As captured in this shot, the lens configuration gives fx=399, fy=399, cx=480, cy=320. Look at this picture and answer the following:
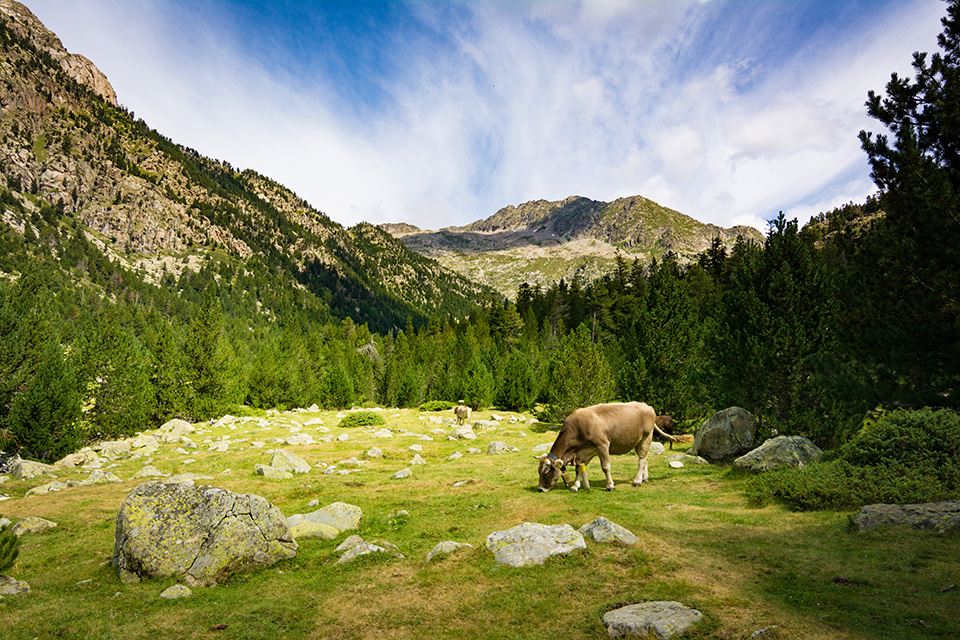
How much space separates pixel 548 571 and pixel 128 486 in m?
19.0

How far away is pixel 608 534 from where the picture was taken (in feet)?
30.7

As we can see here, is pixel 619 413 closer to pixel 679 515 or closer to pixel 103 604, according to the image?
pixel 679 515

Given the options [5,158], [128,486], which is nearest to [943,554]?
[128,486]

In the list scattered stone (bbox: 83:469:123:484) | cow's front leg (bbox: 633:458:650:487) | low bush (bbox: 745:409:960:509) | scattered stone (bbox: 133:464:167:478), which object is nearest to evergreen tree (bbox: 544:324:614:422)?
cow's front leg (bbox: 633:458:650:487)

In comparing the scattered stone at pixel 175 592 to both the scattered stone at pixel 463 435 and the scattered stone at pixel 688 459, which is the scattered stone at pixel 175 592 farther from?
the scattered stone at pixel 463 435

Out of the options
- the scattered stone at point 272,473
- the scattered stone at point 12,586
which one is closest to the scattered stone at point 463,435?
the scattered stone at point 272,473

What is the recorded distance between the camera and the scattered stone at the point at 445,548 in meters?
9.31

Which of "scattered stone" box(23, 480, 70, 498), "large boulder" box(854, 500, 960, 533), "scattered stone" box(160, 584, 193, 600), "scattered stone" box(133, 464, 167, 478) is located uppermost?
"large boulder" box(854, 500, 960, 533)

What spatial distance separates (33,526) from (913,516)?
75.3ft

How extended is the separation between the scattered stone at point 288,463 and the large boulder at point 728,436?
66.3ft

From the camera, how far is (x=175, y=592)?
25.6 feet

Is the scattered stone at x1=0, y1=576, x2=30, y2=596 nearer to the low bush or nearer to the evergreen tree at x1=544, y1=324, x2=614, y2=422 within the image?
the low bush

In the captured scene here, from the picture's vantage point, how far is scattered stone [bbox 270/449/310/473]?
19594mm

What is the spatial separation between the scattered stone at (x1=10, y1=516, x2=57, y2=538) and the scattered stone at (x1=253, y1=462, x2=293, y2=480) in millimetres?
7343
